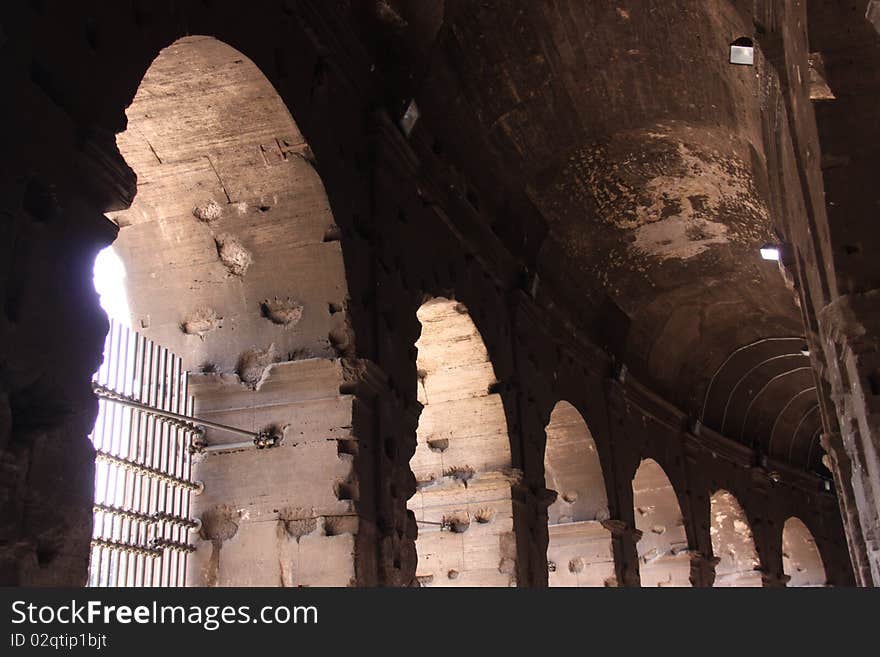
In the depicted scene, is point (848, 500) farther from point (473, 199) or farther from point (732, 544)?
point (732, 544)

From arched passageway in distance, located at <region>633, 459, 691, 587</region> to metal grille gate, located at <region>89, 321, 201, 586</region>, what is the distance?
9.48 metres

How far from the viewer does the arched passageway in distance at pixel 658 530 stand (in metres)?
14.7

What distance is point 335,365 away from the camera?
6.66 m

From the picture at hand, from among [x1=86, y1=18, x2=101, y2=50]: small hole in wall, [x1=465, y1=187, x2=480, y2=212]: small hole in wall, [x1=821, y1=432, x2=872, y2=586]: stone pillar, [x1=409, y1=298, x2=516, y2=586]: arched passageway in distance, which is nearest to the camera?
[x1=86, y1=18, x2=101, y2=50]: small hole in wall

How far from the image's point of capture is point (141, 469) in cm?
611

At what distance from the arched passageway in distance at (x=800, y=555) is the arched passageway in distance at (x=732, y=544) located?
10.1 ft

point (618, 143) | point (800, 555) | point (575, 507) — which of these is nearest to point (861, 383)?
point (618, 143)

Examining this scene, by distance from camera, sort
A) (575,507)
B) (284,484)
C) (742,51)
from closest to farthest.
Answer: (284,484) → (742,51) → (575,507)

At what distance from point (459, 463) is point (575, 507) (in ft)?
10.8

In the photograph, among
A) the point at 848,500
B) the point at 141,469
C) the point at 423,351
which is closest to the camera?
the point at 141,469

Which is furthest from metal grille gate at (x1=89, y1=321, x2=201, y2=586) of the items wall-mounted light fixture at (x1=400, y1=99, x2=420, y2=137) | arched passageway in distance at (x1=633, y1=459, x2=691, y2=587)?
arched passageway in distance at (x1=633, y1=459, x2=691, y2=587)

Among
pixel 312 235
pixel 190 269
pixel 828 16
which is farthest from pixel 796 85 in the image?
pixel 190 269

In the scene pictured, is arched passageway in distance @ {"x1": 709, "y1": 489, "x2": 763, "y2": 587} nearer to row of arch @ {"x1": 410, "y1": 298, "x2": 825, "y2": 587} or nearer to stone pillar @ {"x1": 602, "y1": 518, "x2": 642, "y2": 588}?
stone pillar @ {"x1": 602, "y1": 518, "x2": 642, "y2": 588}

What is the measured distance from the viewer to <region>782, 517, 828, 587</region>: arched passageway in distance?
20781 mm
